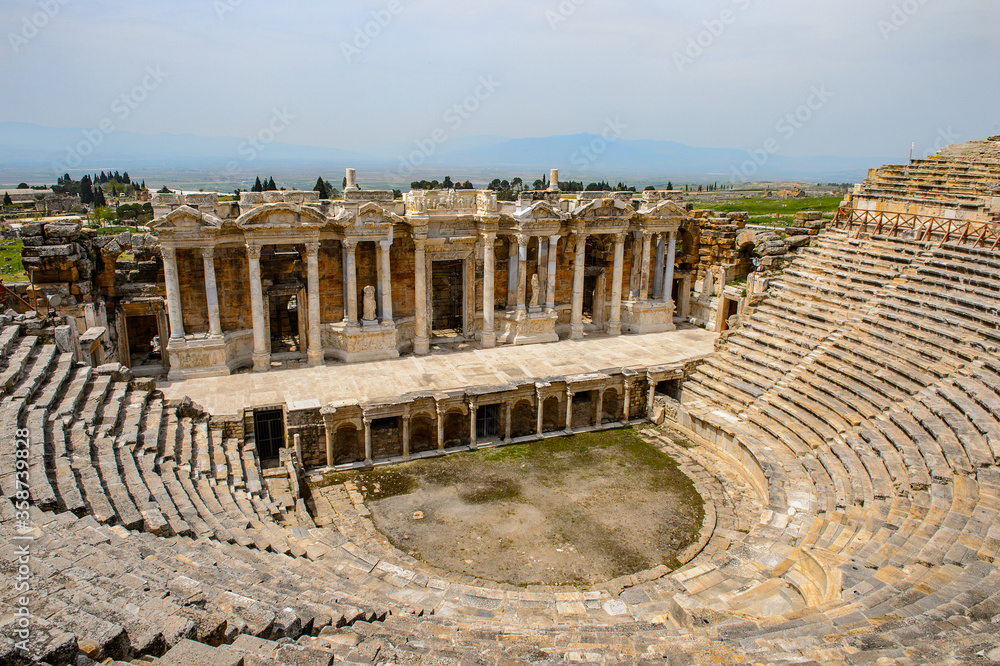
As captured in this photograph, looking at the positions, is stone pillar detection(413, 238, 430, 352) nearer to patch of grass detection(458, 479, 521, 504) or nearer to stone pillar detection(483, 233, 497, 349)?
stone pillar detection(483, 233, 497, 349)

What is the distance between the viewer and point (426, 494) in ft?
51.6

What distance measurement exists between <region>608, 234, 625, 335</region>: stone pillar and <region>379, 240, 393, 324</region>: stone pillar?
836 cm

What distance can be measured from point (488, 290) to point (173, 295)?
956 cm

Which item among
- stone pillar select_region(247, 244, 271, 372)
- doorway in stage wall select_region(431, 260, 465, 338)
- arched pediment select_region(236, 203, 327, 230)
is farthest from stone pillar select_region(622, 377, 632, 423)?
stone pillar select_region(247, 244, 271, 372)

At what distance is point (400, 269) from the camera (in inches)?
884

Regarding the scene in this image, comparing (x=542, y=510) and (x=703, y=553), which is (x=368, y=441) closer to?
(x=542, y=510)

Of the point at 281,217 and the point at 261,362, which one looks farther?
the point at 261,362

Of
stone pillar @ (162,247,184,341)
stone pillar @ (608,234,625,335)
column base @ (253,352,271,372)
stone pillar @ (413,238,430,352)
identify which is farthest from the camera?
stone pillar @ (608,234,625,335)

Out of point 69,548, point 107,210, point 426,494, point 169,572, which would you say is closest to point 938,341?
point 426,494

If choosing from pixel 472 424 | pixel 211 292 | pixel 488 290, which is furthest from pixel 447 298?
pixel 211 292

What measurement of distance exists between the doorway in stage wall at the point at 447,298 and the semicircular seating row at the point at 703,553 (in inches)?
356

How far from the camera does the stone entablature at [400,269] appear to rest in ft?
63.5

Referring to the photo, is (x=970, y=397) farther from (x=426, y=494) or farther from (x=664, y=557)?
(x=426, y=494)
